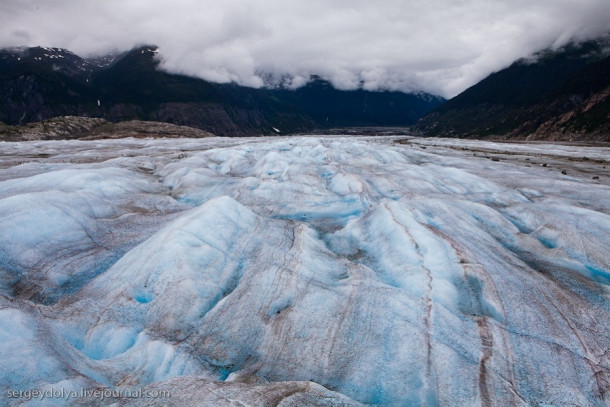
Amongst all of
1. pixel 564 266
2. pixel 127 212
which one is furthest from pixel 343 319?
pixel 127 212

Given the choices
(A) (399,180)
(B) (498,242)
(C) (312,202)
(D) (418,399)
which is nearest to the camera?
(D) (418,399)

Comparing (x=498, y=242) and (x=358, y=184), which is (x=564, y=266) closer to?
(x=498, y=242)

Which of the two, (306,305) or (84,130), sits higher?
(84,130)

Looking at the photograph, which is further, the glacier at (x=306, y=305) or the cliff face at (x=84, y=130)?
the cliff face at (x=84, y=130)

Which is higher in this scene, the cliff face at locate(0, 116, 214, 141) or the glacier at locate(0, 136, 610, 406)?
the cliff face at locate(0, 116, 214, 141)

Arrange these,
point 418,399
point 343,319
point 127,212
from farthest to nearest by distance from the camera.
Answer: point 127,212, point 343,319, point 418,399

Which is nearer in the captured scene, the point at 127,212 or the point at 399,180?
the point at 127,212

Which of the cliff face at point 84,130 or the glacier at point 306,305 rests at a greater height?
the cliff face at point 84,130

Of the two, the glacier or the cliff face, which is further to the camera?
the cliff face
